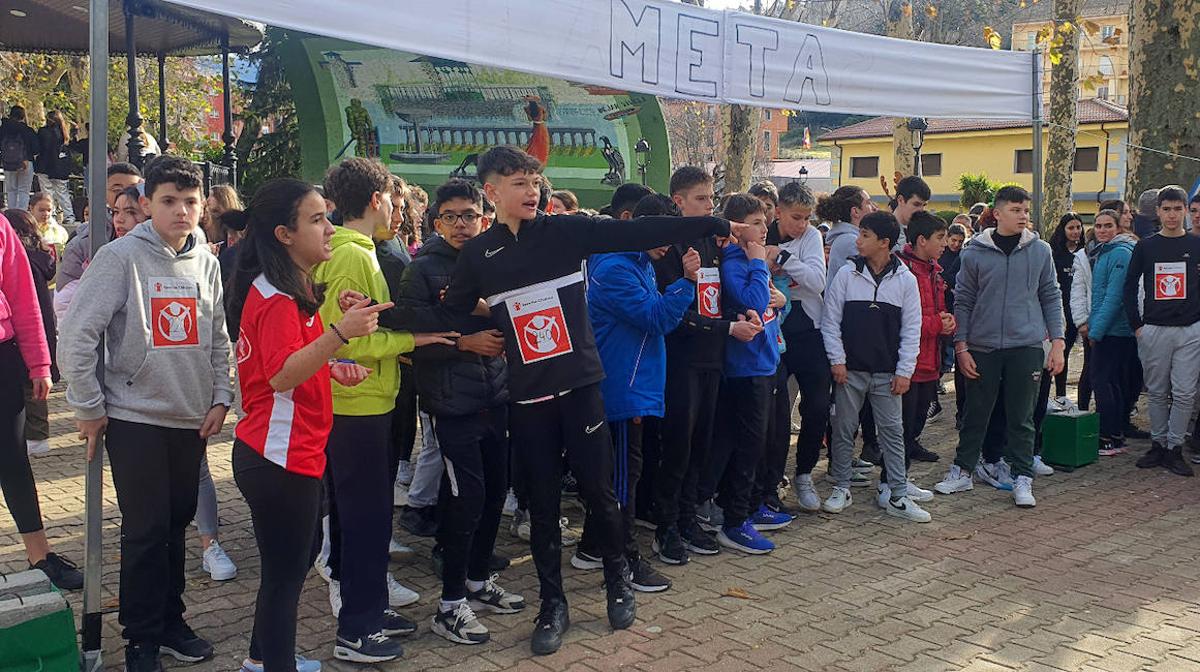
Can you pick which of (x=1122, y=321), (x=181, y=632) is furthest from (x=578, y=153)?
(x=181, y=632)

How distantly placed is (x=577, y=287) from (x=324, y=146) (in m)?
11.0

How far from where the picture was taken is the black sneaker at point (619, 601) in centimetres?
462

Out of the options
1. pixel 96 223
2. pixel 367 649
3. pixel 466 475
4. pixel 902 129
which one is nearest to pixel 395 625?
pixel 367 649

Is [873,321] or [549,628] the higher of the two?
[873,321]

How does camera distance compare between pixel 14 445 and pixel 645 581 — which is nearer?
pixel 14 445

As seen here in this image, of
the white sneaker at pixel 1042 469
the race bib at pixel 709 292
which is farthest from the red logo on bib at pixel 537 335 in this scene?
the white sneaker at pixel 1042 469

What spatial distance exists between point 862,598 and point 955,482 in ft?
8.18

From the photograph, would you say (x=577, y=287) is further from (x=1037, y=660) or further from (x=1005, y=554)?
(x=1005, y=554)

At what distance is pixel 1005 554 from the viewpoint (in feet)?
19.2

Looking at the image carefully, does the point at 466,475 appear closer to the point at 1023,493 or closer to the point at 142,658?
the point at 142,658

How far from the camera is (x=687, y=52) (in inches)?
206

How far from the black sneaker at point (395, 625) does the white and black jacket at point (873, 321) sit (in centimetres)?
330

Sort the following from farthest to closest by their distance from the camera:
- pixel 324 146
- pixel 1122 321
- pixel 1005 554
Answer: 1. pixel 324 146
2. pixel 1122 321
3. pixel 1005 554

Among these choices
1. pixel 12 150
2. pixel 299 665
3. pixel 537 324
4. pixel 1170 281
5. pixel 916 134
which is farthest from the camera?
pixel 916 134
